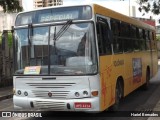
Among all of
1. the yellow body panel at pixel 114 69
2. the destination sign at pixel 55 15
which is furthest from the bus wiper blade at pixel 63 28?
the yellow body panel at pixel 114 69

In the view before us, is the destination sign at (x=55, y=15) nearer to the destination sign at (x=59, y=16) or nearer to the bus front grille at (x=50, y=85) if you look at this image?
the destination sign at (x=59, y=16)

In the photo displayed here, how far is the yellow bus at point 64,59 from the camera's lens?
8906mm

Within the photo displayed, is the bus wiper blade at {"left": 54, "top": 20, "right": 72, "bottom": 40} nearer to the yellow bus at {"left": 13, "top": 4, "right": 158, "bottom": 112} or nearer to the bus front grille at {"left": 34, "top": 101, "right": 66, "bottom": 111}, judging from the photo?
the yellow bus at {"left": 13, "top": 4, "right": 158, "bottom": 112}

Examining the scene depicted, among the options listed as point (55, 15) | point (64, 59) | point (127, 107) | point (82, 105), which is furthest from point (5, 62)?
point (82, 105)

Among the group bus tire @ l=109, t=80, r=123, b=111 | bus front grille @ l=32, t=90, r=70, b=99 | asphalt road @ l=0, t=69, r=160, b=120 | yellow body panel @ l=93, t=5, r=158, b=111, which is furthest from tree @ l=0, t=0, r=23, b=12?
bus front grille @ l=32, t=90, r=70, b=99

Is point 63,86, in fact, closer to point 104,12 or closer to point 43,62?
point 43,62

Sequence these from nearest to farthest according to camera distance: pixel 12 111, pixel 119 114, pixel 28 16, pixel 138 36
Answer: pixel 28 16, pixel 119 114, pixel 12 111, pixel 138 36

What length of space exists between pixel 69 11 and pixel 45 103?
2.20 meters

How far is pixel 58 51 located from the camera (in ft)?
30.0

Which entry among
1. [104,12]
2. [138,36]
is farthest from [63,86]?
[138,36]

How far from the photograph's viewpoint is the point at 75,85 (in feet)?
29.3

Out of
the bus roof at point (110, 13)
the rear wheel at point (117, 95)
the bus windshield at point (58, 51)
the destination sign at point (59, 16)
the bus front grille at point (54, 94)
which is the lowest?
the rear wheel at point (117, 95)

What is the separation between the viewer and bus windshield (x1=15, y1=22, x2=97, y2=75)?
895 cm

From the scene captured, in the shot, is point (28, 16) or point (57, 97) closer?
point (57, 97)
